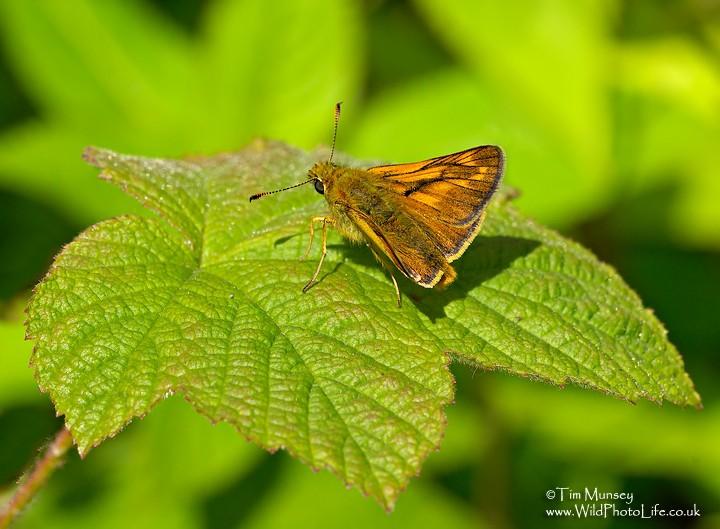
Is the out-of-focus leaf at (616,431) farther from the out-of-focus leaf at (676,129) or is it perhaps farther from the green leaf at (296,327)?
the green leaf at (296,327)

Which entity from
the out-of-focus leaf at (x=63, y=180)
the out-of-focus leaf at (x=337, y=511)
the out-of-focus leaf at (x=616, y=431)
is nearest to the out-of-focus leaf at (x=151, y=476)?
the out-of-focus leaf at (x=337, y=511)

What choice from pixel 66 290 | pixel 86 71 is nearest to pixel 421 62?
pixel 86 71

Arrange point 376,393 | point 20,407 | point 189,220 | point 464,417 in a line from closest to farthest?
point 376,393 < point 189,220 < point 20,407 < point 464,417

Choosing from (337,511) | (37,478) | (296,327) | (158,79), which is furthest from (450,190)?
(158,79)

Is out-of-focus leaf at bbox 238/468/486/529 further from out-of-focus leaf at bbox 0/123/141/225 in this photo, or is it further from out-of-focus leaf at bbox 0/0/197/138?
out-of-focus leaf at bbox 0/0/197/138

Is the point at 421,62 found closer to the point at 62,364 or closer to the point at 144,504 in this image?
the point at 144,504

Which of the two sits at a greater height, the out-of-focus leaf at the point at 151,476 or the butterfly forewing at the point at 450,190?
the butterfly forewing at the point at 450,190

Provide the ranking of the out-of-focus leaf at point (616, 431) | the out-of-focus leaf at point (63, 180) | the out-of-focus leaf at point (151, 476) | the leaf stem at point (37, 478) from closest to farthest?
1. the leaf stem at point (37, 478)
2. the out-of-focus leaf at point (151, 476)
3. the out-of-focus leaf at point (63, 180)
4. the out-of-focus leaf at point (616, 431)

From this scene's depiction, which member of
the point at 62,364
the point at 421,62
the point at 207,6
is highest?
the point at 421,62
